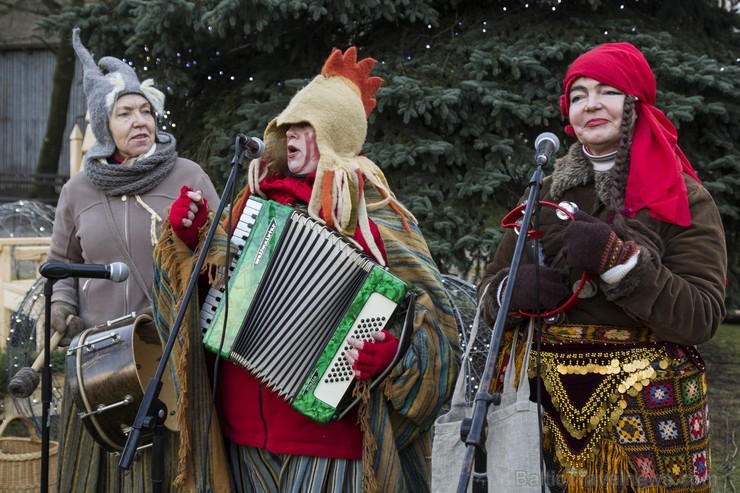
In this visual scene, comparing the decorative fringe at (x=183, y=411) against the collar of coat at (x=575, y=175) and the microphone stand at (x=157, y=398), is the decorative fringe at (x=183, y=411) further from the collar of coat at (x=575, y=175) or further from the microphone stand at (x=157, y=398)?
the collar of coat at (x=575, y=175)

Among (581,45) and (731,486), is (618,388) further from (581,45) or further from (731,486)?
(581,45)

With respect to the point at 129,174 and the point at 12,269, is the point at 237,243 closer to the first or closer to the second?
the point at 129,174

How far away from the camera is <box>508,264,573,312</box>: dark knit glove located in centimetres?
258

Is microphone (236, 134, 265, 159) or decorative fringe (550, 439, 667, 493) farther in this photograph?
microphone (236, 134, 265, 159)

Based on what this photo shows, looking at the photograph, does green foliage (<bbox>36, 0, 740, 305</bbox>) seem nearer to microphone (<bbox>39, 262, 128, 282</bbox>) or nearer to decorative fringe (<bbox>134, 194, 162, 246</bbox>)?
decorative fringe (<bbox>134, 194, 162, 246</bbox>)

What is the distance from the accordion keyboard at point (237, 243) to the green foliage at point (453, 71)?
7.31 ft

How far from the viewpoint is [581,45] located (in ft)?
17.0

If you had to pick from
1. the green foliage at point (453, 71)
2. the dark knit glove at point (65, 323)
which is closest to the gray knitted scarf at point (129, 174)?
the dark knit glove at point (65, 323)

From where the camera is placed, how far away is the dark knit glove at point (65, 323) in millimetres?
3688

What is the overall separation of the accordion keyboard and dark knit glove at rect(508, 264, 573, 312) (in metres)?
0.94

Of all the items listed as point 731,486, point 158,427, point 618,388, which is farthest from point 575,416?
point 731,486

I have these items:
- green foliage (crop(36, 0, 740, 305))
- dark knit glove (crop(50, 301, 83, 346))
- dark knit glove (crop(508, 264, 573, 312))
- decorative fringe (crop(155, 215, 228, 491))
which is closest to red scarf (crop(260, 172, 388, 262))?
decorative fringe (crop(155, 215, 228, 491))

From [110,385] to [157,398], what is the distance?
2.03ft

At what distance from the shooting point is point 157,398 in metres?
2.71
